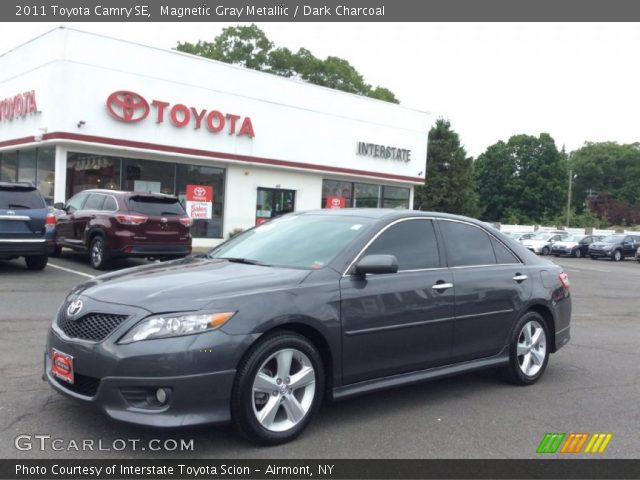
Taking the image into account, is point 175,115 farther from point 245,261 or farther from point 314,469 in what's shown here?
point 314,469

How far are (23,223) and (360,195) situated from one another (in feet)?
57.2

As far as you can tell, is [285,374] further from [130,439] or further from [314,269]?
[130,439]

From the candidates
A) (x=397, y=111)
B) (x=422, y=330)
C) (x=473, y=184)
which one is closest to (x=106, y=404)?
(x=422, y=330)

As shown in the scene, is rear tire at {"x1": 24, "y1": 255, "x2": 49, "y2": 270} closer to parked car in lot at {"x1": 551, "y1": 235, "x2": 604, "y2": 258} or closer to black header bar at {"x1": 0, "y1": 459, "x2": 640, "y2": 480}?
black header bar at {"x1": 0, "y1": 459, "x2": 640, "y2": 480}

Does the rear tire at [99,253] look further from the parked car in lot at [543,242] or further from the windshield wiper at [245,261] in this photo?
the parked car in lot at [543,242]

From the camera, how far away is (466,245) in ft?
18.7

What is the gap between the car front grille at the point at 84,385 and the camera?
3.93m

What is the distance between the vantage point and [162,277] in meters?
4.42

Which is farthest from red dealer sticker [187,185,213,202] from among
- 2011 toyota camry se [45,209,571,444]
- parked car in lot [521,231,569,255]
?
parked car in lot [521,231,569,255]

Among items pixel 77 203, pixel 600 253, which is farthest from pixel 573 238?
pixel 77 203

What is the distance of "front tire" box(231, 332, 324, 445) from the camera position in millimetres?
3963

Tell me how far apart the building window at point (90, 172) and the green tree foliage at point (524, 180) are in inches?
2463

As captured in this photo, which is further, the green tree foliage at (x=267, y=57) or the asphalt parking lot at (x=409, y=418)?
the green tree foliage at (x=267, y=57)

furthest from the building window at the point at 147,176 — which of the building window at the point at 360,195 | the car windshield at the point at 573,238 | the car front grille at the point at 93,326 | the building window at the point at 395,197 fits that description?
the car windshield at the point at 573,238
